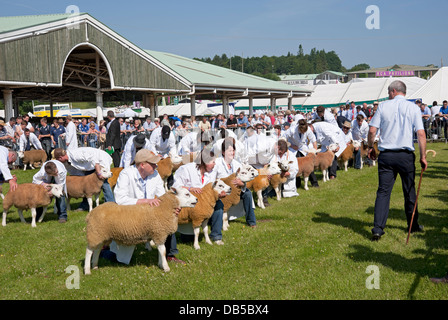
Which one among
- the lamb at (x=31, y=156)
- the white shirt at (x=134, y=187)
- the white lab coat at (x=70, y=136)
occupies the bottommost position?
the lamb at (x=31, y=156)

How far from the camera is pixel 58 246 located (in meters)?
7.38

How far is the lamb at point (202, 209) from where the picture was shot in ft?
22.2

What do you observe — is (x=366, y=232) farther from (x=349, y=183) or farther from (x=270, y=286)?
(x=349, y=183)

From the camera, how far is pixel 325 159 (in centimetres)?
1287

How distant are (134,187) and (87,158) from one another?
3905mm

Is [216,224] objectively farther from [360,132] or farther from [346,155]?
[360,132]

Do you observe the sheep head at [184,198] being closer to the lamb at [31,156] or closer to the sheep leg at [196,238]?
→ the sheep leg at [196,238]

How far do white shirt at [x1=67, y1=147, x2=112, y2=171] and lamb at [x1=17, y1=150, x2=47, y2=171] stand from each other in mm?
8721

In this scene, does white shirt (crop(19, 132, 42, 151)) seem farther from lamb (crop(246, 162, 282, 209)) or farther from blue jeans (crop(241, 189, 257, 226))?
blue jeans (crop(241, 189, 257, 226))

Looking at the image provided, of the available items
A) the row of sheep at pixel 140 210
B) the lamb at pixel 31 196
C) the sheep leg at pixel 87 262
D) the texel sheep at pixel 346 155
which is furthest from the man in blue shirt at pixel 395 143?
the texel sheep at pixel 346 155

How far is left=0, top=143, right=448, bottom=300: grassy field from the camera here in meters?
5.14
